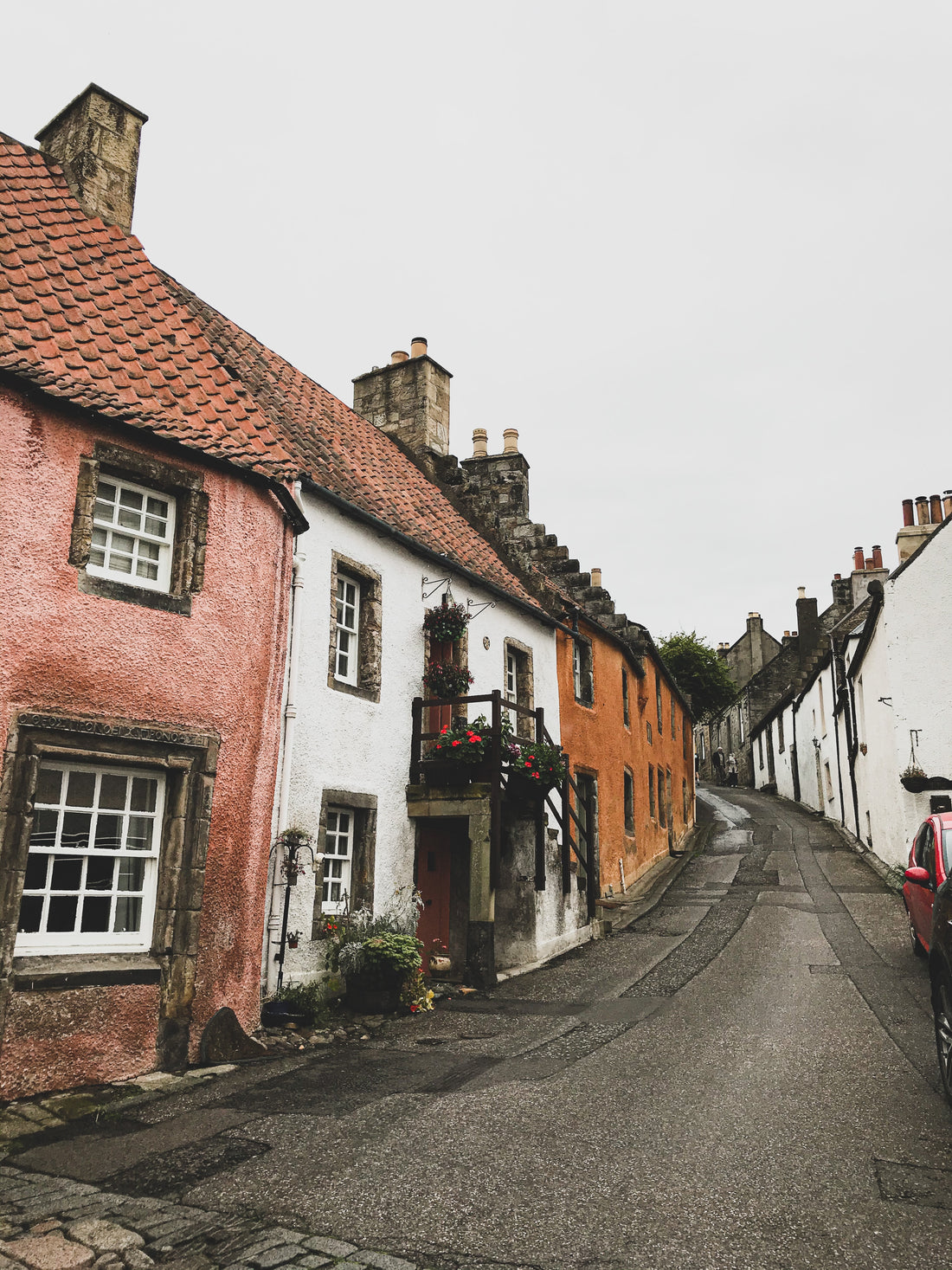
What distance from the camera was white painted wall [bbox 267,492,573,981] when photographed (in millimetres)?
11289

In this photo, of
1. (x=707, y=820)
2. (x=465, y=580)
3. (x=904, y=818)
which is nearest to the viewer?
(x=465, y=580)

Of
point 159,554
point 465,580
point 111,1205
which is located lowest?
point 111,1205

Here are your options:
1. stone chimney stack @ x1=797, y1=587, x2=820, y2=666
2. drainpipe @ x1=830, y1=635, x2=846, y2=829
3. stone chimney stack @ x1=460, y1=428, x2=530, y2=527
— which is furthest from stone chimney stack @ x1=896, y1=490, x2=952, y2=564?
stone chimney stack @ x1=797, y1=587, x2=820, y2=666

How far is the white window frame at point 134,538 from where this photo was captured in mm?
8609

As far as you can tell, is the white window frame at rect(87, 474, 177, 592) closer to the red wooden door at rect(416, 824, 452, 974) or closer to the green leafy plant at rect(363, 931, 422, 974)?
the green leafy plant at rect(363, 931, 422, 974)

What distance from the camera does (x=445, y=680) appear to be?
1425 cm

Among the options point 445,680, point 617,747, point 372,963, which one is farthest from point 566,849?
point 617,747

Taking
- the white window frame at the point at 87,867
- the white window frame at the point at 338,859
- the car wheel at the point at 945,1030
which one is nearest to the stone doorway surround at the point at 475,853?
the white window frame at the point at 338,859

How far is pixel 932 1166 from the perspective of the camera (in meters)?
5.68

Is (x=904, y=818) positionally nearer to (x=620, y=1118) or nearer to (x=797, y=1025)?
(x=797, y=1025)

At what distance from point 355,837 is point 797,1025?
576 cm

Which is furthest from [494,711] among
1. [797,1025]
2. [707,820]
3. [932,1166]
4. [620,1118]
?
[707,820]

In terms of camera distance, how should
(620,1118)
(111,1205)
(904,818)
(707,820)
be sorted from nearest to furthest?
(111,1205) < (620,1118) < (904,818) < (707,820)

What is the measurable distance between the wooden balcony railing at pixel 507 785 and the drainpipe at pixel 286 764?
2828mm
